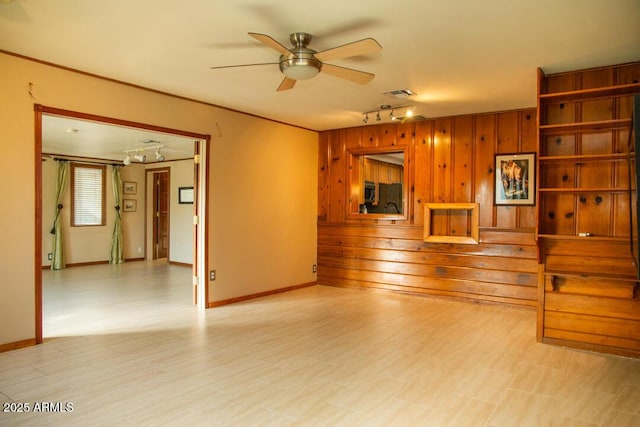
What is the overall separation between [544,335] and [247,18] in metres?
3.71

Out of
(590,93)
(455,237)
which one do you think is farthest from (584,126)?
(455,237)

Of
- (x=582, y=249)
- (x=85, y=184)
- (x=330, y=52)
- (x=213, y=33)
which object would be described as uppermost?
(x=213, y=33)

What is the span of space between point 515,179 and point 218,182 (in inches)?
146

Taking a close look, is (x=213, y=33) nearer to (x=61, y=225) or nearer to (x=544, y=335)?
(x=544, y=335)

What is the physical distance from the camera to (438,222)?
18.5 feet

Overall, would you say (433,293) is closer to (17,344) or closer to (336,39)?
(336,39)

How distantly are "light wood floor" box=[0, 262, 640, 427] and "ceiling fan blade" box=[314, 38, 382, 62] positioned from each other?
228cm

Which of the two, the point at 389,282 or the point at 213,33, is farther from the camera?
the point at 389,282

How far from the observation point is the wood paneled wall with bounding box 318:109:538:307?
5094 mm

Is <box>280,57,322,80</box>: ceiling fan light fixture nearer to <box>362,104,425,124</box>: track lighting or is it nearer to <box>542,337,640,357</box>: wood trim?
<box>362,104,425,124</box>: track lighting

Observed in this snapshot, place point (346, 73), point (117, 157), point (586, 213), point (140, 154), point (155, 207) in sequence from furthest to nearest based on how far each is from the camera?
point (155, 207)
point (117, 157)
point (140, 154)
point (586, 213)
point (346, 73)

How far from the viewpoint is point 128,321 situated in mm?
4414

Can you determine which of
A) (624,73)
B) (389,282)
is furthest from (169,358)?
(624,73)

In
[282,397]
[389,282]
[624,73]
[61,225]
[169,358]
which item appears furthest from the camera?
[61,225]
